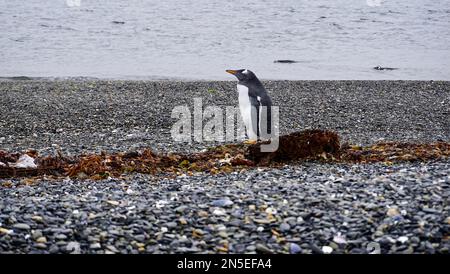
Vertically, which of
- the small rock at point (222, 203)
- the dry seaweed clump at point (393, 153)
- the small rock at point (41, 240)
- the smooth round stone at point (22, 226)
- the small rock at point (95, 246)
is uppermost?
the smooth round stone at point (22, 226)

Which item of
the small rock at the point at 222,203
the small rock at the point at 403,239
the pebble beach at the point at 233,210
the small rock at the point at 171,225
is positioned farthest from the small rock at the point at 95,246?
the small rock at the point at 403,239

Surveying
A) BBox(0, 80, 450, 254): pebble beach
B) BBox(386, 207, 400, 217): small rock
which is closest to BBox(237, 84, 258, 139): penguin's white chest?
BBox(0, 80, 450, 254): pebble beach

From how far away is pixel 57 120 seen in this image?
1069 centimetres

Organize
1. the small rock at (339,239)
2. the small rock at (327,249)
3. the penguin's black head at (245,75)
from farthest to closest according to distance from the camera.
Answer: the penguin's black head at (245,75) < the small rock at (339,239) < the small rock at (327,249)

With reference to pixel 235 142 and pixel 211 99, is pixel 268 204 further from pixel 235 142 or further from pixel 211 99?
pixel 211 99

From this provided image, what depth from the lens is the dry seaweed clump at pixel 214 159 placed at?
650cm

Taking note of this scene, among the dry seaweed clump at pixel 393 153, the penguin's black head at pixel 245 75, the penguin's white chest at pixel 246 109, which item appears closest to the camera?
the dry seaweed clump at pixel 393 153

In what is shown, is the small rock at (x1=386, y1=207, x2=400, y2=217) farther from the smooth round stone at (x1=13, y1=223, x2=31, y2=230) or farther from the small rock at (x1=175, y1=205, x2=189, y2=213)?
the smooth round stone at (x1=13, y1=223, x2=31, y2=230)

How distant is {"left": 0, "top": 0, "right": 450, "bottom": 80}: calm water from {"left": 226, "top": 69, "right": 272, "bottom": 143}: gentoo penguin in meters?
8.97

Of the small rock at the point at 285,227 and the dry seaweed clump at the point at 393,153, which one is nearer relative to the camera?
the small rock at the point at 285,227

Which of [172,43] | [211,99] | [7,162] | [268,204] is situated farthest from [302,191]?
[172,43]

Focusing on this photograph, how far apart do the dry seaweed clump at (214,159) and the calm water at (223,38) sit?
1059cm

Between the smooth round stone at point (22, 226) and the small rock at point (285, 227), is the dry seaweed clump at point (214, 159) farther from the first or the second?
the small rock at point (285, 227)
